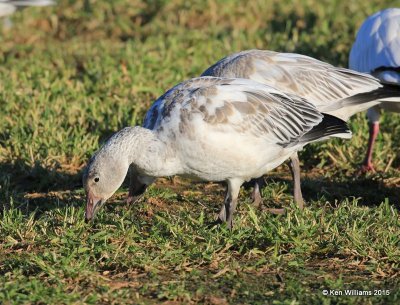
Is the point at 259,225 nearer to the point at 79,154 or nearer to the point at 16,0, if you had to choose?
the point at 79,154

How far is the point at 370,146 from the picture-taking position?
23.1 feet

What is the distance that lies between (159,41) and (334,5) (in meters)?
2.27

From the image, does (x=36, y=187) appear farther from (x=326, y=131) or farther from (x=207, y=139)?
(x=326, y=131)

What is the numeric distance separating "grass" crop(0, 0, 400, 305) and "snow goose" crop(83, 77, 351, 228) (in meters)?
0.31

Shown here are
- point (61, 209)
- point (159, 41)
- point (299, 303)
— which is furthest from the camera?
point (159, 41)

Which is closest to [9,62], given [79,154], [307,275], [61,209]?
[79,154]

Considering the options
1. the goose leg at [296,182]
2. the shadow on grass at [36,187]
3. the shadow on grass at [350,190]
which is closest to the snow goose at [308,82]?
the goose leg at [296,182]

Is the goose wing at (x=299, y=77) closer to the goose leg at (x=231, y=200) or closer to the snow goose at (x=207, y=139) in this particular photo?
the snow goose at (x=207, y=139)

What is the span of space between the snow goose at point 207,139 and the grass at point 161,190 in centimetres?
31

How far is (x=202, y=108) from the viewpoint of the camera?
211 inches

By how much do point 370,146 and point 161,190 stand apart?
1795 millimetres

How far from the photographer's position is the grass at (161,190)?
15.9 ft

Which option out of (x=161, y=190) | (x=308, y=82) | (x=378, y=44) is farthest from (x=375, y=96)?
(x=161, y=190)

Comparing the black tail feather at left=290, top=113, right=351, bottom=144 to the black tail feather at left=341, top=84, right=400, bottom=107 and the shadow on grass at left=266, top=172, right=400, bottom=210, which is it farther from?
the shadow on grass at left=266, top=172, right=400, bottom=210
